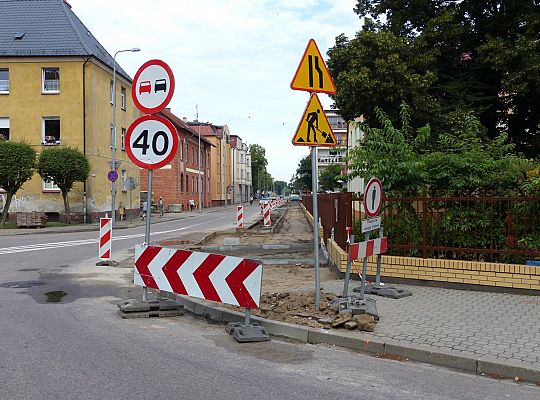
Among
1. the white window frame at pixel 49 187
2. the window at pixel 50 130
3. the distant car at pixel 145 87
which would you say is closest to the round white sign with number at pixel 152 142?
the distant car at pixel 145 87

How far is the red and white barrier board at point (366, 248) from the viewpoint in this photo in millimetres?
7230

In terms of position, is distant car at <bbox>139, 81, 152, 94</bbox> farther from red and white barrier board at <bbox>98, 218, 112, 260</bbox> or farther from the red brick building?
the red brick building

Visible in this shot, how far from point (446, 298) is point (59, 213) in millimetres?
28338

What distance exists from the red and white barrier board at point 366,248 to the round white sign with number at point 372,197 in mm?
439

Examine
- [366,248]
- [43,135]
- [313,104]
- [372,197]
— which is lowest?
[366,248]

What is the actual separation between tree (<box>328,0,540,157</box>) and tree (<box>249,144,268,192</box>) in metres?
127

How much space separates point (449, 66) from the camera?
20.7 metres

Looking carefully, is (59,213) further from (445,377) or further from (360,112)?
(445,377)

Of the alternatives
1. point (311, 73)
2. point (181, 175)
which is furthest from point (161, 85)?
point (181, 175)

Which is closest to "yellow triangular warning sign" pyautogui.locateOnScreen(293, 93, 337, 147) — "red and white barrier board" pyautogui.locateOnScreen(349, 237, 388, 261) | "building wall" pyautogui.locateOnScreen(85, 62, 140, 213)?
"red and white barrier board" pyautogui.locateOnScreen(349, 237, 388, 261)

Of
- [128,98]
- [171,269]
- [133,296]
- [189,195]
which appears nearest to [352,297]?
[171,269]

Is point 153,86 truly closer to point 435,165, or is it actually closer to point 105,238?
point 435,165

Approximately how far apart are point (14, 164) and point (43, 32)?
10.9 metres

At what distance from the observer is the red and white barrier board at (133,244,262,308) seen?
6.45m
